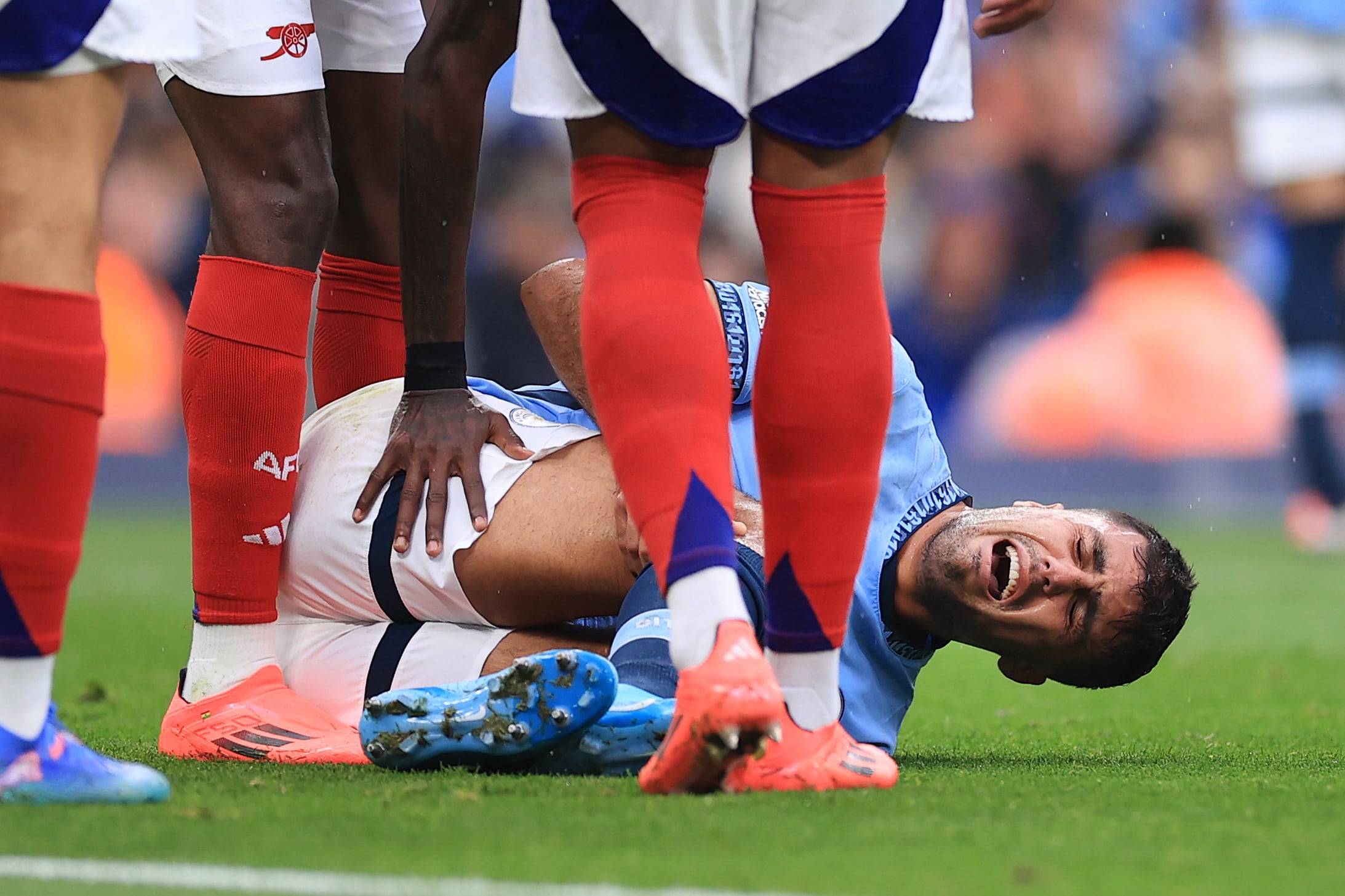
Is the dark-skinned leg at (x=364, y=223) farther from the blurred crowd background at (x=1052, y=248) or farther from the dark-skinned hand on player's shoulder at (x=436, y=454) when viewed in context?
the blurred crowd background at (x=1052, y=248)

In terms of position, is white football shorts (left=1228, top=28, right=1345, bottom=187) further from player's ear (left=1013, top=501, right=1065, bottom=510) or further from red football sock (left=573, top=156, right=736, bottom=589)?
red football sock (left=573, top=156, right=736, bottom=589)

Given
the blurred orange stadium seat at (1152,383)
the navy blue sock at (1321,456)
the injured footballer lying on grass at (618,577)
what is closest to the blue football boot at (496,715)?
the injured footballer lying on grass at (618,577)

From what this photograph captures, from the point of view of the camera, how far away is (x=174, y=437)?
32.0ft

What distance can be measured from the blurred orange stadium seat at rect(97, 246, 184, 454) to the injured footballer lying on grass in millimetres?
7047

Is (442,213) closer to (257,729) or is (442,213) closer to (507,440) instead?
(507,440)

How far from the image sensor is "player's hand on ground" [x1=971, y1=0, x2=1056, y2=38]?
2.09m

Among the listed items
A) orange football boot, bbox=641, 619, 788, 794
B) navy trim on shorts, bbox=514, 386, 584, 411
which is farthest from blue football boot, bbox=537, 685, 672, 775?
navy trim on shorts, bbox=514, 386, 584, 411

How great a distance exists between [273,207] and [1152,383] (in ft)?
24.0

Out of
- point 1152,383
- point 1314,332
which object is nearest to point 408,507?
point 1314,332

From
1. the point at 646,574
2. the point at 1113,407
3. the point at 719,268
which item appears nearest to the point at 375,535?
the point at 646,574

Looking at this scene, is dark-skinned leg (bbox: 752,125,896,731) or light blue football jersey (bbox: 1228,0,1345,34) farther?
light blue football jersey (bbox: 1228,0,1345,34)

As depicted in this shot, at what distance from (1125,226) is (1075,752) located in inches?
283

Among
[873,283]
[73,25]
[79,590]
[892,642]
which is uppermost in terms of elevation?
[73,25]

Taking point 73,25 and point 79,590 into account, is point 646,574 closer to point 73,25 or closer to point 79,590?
point 73,25
